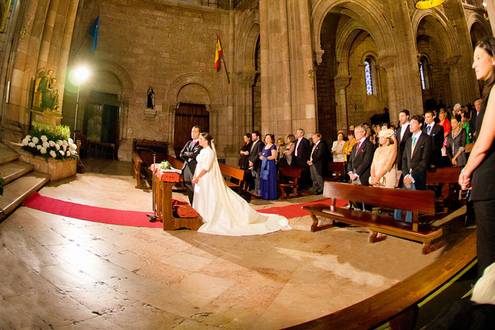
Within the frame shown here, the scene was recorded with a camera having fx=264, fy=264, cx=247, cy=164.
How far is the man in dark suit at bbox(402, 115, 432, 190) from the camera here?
404cm

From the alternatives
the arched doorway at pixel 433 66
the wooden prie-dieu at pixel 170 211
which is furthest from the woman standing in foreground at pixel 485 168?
the arched doorway at pixel 433 66

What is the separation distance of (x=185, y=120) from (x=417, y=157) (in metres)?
12.9

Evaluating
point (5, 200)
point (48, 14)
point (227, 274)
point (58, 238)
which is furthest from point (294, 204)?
point (48, 14)

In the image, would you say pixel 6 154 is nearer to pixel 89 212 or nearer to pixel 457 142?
pixel 89 212

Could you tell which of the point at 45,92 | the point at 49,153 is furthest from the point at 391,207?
the point at 45,92

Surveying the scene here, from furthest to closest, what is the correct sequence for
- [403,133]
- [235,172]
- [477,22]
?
[477,22] → [235,172] → [403,133]

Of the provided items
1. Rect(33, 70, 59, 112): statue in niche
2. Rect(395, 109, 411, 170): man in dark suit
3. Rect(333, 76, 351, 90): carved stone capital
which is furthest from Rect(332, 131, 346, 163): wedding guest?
Rect(33, 70, 59, 112): statue in niche

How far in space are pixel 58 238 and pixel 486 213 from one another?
165 inches

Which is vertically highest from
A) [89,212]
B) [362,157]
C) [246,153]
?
[246,153]

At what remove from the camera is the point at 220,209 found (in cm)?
455

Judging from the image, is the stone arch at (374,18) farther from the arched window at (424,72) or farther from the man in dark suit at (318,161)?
the man in dark suit at (318,161)

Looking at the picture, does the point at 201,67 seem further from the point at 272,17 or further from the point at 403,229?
the point at 403,229

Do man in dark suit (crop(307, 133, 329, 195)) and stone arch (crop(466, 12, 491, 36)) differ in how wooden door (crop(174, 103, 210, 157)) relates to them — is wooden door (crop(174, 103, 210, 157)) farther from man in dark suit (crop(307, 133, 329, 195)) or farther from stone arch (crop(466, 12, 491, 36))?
stone arch (crop(466, 12, 491, 36))

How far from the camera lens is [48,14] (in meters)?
8.41
